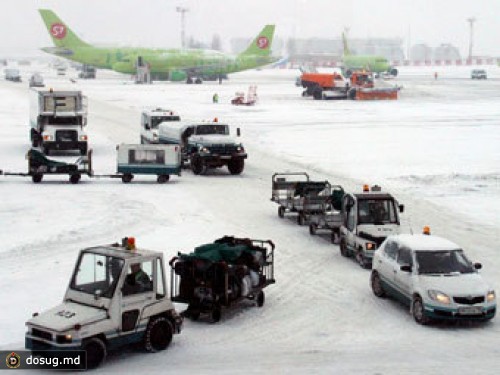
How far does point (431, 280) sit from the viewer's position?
15828mm

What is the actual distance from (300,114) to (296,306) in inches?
1978

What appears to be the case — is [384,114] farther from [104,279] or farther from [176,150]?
[104,279]

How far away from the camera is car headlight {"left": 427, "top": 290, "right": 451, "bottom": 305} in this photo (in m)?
15.4

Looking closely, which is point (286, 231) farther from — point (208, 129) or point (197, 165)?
point (208, 129)

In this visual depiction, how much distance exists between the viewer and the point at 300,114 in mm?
66500

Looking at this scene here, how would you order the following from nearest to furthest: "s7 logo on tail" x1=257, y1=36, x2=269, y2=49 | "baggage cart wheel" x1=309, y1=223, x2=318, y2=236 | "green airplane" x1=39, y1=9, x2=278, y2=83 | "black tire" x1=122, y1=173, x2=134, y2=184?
"baggage cart wheel" x1=309, y1=223, x2=318, y2=236 → "black tire" x1=122, y1=173, x2=134, y2=184 → "green airplane" x1=39, y1=9, x2=278, y2=83 → "s7 logo on tail" x1=257, y1=36, x2=269, y2=49

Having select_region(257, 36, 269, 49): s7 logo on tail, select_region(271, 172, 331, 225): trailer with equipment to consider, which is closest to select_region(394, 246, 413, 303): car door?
select_region(271, 172, 331, 225): trailer with equipment

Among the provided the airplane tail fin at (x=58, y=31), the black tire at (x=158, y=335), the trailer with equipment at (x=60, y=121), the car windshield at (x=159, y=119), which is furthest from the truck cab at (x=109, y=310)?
the airplane tail fin at (x=58, y=31)

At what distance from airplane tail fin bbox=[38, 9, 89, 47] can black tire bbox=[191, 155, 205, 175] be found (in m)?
103

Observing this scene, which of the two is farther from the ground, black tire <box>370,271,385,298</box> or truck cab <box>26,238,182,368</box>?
truck cab <box>26,238,182,368</box>

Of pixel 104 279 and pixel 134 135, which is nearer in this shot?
pixel 104 279

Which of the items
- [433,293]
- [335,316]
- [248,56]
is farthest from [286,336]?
[248,56]

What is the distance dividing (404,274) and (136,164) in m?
18.4

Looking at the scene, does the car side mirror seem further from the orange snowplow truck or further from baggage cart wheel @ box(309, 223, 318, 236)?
the orange snowplow truck
